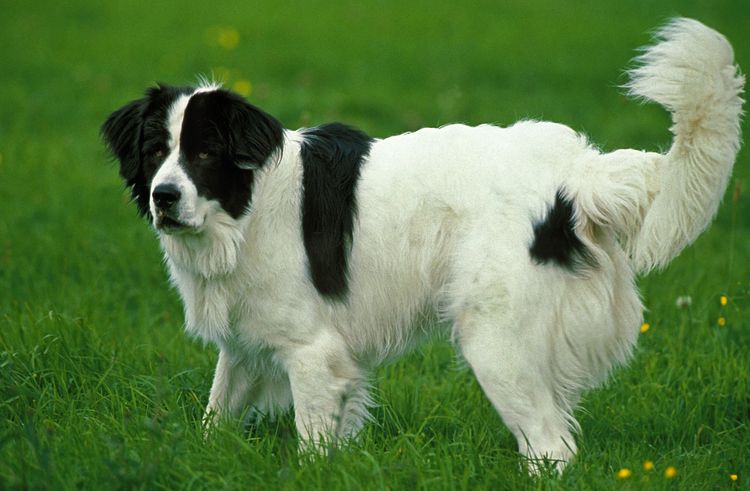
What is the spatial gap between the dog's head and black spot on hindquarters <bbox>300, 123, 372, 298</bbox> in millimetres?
237

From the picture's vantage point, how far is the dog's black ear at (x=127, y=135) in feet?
13.3

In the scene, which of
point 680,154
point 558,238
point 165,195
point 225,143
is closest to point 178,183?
point 165,195

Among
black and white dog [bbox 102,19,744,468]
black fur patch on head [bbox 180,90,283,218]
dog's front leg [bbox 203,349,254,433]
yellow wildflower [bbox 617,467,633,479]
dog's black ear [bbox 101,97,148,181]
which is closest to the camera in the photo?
yellow wildflower [bbox 617,467,633,479]

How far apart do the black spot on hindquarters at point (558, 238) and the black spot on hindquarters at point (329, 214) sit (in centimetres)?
80

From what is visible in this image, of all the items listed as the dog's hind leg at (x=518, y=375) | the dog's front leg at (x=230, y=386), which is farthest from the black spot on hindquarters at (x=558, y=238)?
the dog's front leg at (x=230, y=386)

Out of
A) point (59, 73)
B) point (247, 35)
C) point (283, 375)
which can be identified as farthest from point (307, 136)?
point (247, 35)

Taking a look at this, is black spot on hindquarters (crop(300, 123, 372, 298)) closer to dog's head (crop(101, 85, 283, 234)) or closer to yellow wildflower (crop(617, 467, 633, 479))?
dog's head (crop(101, 85, 283, 234))

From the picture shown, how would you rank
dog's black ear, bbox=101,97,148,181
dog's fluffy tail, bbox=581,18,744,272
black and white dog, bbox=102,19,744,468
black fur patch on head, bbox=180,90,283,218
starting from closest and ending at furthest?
dog's fluffy tail, bbox=581,18,744,272, black and white dog, bbox=102,19,744,468, black fur patch on head, bbox=180,90,283,218, dog's black ear, bbox=101,97,148,181

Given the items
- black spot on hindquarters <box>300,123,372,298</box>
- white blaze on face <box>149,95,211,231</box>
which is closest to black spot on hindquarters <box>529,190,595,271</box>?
black spot on hindquarters <box>300,123,372,298</box>

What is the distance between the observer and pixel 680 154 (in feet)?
12.2

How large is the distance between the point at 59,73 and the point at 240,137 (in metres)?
8.75

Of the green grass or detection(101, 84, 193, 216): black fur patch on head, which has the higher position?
detection(101, 84, 193, 216): black fur patch on head

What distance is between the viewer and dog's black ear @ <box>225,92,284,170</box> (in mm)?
3963

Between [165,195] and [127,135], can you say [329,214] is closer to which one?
[165,195]
